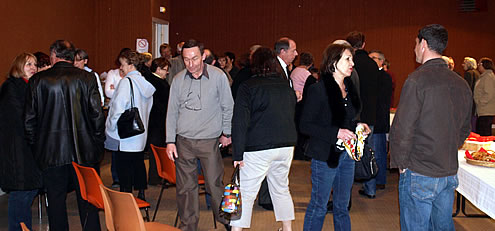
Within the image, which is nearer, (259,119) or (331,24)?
(259,119)

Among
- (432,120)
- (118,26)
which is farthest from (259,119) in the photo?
(118,26)

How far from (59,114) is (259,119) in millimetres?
1479

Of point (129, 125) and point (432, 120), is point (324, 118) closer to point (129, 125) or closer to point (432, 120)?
point (432, 120)

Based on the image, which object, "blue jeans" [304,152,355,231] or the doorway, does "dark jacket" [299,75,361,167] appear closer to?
"blue jeans" [304,152,355,231]

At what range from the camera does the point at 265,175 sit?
3.81 metres

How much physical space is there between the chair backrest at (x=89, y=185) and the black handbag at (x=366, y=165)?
1.79 m

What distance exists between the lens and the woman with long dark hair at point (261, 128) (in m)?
3.68

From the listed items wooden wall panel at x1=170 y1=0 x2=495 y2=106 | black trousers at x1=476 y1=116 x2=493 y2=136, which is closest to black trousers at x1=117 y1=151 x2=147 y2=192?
black trousers at x1=476 y1=116 x2=493 y2=136

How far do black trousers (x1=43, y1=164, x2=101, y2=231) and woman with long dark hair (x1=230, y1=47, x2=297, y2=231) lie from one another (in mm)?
1126

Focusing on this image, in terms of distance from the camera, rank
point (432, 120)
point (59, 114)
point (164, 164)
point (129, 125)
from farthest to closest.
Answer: point (129, 125) < point (164, 164) < point (59, 114) < point (432, 120)

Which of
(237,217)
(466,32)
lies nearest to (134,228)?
(237,217)

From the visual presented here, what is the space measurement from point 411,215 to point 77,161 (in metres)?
2.39

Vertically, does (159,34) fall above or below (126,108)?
above

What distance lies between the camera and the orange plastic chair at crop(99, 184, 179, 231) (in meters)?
2.63
